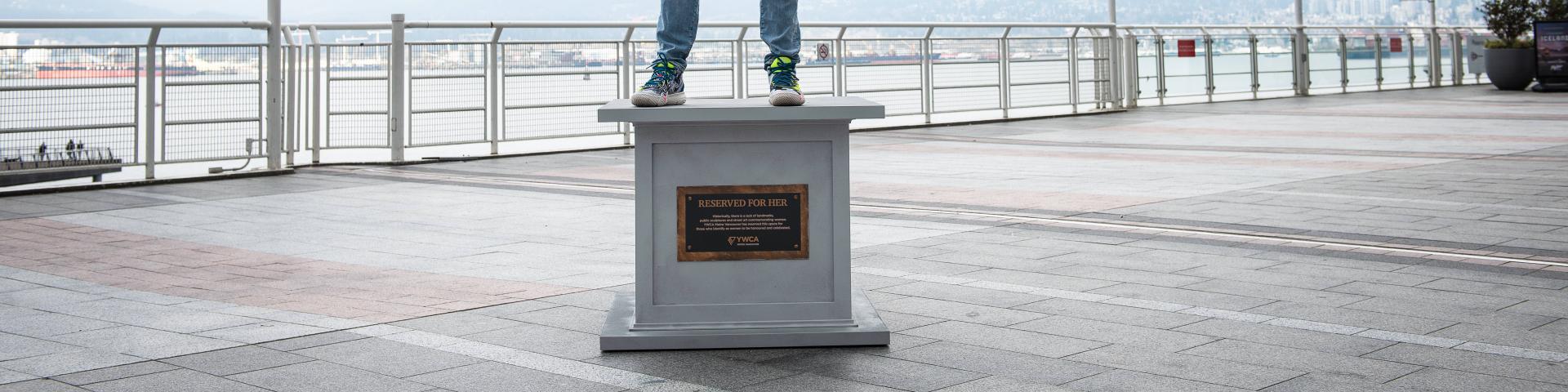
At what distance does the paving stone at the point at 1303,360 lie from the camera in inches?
163

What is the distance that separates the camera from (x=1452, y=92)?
25.8 metres

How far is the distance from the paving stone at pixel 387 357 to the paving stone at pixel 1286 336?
8.01 feet

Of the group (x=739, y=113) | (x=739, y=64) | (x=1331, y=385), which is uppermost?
(x=739, y=64)

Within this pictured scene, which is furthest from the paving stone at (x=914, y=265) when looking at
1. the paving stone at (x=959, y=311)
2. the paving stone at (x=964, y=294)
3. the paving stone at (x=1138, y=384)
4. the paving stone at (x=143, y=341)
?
the paving stone at (x=143, y=341)

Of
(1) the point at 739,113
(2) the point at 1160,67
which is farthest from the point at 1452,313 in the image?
(2) the point at 1160,67

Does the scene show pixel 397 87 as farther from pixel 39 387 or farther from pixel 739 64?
pixel 39 387

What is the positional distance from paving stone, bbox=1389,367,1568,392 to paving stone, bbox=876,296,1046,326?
139 centimetres

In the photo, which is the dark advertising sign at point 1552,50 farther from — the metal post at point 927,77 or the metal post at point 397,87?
the metal post at point 397,87

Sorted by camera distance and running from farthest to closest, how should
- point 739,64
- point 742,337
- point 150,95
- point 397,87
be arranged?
point 739,64 → point 397,87 → point 150,95 → point 742,337

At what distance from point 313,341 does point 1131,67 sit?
18.8m

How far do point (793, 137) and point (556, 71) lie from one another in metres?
11.0

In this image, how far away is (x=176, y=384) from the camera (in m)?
4.13

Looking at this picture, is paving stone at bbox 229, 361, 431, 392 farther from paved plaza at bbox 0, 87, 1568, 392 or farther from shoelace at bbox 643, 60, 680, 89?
shoelace at bbox 643, 60, 680, 89

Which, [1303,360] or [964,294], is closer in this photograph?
[1303,360]
